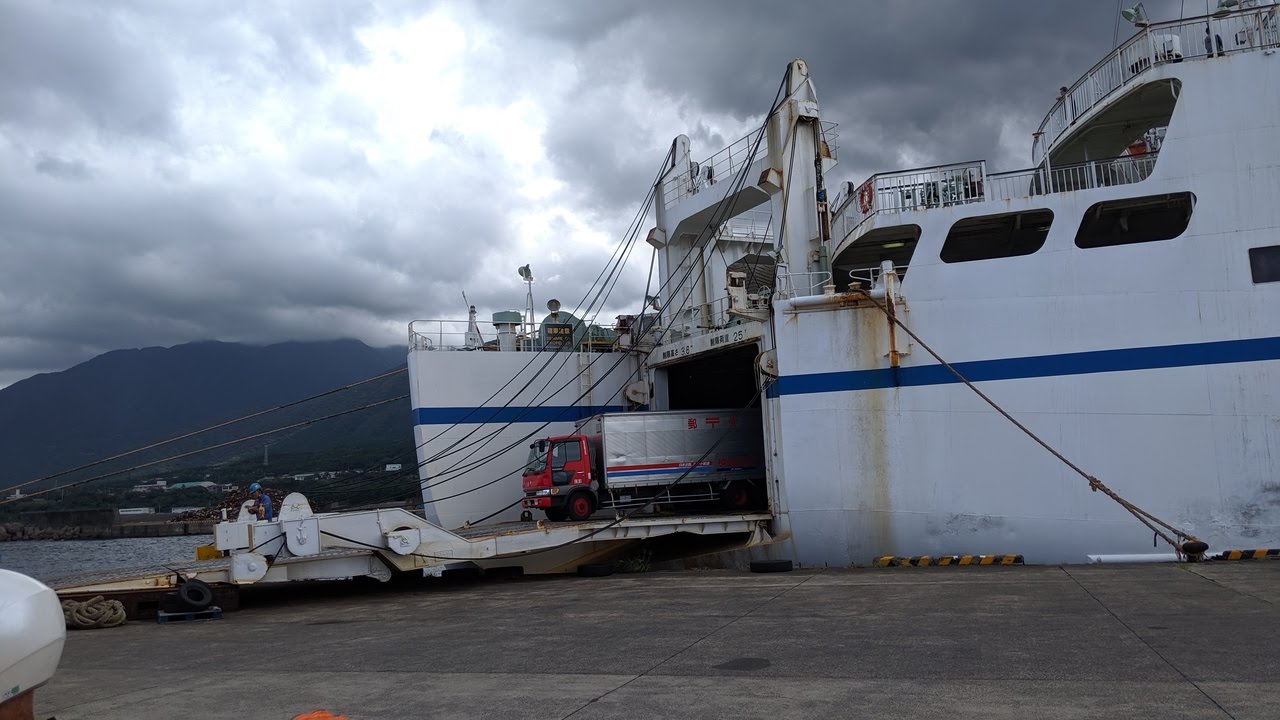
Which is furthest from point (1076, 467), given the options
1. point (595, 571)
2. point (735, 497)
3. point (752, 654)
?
point (752, 654)

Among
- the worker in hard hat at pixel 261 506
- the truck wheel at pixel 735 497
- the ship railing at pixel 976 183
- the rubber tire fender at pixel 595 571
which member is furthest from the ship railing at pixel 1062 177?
the worker in hard hat at pixel 261 506

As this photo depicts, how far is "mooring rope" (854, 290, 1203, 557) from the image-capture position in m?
11.8

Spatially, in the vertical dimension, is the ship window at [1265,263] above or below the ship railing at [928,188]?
below

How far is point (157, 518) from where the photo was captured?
88.9 m

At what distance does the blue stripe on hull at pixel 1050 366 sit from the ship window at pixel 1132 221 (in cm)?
203

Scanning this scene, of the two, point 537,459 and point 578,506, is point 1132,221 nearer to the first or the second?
point 578,506

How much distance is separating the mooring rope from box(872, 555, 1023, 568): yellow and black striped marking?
1527 millimetres

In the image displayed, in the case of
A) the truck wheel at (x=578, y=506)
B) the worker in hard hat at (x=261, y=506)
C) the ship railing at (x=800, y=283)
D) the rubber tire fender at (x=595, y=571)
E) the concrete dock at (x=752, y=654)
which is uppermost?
the ship railing at (x=800, y=283)

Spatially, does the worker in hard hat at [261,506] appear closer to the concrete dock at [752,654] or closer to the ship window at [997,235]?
the concrete dock at [752,654]

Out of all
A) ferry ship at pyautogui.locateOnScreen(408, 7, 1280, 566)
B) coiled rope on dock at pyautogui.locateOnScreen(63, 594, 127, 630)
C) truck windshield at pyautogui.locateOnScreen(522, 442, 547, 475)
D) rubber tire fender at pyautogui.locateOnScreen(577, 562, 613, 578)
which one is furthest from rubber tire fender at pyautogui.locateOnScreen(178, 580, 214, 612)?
ferry ship at pyautogui.locateOnScreen(408, 7, 1280, 566)

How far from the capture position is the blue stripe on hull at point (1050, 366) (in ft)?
40.1

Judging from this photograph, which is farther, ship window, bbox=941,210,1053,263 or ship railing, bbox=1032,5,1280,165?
ship window, bbox=941,210,1053,263

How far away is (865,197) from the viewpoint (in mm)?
14812

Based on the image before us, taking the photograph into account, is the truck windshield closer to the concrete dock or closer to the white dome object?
the concrete dock
